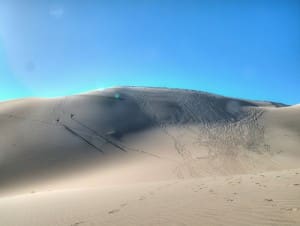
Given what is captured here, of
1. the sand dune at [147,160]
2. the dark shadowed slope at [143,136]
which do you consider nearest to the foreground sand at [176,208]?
the sand dune at [147,160]

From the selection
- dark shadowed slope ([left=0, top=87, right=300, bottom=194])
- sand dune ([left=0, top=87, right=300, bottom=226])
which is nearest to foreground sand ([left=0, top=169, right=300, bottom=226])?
sand dune ([left=0, top=87, right=300, bottom=226])

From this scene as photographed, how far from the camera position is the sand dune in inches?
313

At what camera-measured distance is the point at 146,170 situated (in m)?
20.3

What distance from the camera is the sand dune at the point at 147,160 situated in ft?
26.1

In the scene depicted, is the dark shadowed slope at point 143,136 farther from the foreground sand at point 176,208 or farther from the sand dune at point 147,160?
the foreground sand at point 176,208

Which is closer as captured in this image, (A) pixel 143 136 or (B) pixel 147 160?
(B) pixel 147 160

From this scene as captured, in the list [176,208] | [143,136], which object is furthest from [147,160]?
[176,208]

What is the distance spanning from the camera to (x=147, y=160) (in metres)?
23.1

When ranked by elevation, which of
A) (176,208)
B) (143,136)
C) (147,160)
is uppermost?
(143,136)

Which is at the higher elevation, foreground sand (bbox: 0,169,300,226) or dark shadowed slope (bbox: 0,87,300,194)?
dark shadowed slope (bbox: 0,87,300,194)

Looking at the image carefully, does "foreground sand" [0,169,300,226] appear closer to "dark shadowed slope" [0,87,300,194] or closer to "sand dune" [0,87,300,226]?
"sand dune" [0,87,300,226]

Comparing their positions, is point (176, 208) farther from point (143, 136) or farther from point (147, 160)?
point (143, 136)

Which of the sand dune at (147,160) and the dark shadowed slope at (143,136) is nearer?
the sand dune at (147,160)

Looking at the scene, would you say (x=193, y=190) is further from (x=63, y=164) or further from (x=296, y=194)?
(x=63, y=164)
